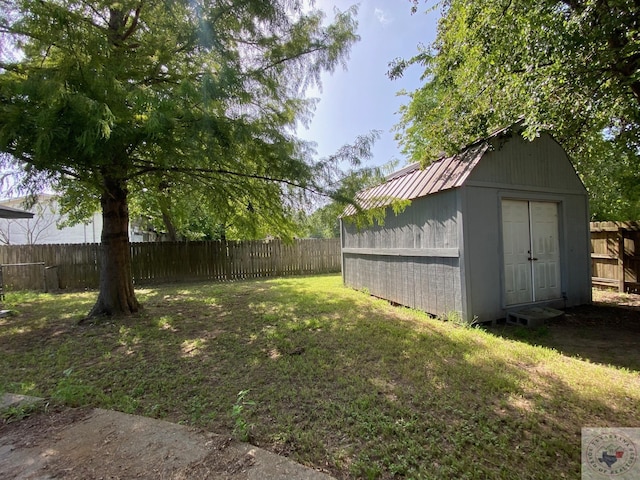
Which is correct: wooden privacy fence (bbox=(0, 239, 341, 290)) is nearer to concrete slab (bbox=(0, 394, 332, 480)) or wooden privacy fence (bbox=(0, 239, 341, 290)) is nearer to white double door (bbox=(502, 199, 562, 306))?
white double door (bbox=(502, 199, 562, 306))

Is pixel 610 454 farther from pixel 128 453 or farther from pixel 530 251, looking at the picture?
pixel 530 251

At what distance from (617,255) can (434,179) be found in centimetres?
571

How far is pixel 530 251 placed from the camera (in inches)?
230

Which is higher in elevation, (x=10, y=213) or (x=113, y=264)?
(x=10, y=213)

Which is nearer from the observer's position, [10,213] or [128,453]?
[128,453]

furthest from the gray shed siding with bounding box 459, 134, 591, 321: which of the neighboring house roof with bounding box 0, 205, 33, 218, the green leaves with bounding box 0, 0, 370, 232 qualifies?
the neighboring house roof with bounding box 0, 205, 33, 218

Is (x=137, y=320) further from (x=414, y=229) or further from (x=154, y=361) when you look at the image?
(x=414, y=229)

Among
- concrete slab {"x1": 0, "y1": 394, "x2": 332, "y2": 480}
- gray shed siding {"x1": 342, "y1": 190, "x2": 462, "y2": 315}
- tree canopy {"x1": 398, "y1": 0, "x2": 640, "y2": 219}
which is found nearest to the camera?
concrete slab {"x1": 0, "y1": 394, "x2": 332, "y2": 480}

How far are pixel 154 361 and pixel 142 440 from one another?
5.68ft

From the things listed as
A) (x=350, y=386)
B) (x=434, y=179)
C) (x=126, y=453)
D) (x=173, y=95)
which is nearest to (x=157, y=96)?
(x=173, y=95)

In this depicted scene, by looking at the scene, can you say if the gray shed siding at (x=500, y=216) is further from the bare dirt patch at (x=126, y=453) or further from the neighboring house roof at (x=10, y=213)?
the neighboring house roof at (x=10, y=213)

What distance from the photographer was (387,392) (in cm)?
286

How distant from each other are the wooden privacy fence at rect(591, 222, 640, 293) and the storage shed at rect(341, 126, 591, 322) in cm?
198

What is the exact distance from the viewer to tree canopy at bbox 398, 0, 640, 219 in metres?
4.04
